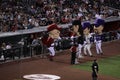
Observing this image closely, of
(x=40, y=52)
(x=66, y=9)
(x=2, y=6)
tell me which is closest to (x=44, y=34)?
(x=40, y=52)

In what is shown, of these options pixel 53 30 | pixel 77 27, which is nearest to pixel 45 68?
pixel 53 30

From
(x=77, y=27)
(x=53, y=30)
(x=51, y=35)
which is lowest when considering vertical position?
(x=51, y=35)

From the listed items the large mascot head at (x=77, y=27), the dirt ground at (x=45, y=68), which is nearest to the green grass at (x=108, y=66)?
the dirt ground at (x=45, y=68)

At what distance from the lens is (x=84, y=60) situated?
2166 centimetres

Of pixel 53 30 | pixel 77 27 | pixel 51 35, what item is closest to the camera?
pixel 53 30

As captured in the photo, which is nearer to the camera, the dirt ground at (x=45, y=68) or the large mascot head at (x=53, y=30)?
the dirt ground at (x=45, y=68)

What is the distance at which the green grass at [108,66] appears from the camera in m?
19.0

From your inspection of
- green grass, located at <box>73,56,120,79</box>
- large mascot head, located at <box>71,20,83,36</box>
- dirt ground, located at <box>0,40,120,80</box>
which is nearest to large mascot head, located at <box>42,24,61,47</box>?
dirt ground, located at <box>0,40,120,80</box>

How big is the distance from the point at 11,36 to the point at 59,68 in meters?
4.02

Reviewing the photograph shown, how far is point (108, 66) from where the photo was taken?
20.5 meters

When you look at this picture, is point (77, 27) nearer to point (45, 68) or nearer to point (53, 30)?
point (53, 30)

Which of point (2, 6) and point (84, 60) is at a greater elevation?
point (2, 6)

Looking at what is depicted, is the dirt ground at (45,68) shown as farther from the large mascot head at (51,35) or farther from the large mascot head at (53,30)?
the large mascot head at (53,30)

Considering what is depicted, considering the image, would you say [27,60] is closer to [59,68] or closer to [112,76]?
[59,68]
